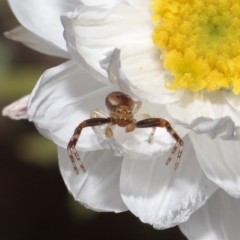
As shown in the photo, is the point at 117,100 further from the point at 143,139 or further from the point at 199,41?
the point at 199,41

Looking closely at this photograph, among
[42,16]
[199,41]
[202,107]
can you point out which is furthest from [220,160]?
[42,16]

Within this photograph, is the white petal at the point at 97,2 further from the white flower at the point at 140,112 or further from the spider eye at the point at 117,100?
the spider eye at the point at 117,100

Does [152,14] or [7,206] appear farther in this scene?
[7,206]

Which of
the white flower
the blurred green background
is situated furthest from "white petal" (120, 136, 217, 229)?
the blurred green background

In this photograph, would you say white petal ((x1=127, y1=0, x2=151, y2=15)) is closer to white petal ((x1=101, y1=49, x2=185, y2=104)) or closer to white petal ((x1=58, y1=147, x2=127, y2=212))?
white petal ((x1=101, y1=49, x2=185, y2=104))

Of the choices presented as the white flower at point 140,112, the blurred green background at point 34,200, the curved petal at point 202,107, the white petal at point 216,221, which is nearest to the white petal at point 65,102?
the white flower at point 140,112

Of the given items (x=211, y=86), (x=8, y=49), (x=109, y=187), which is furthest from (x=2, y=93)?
(x=211, y=86)

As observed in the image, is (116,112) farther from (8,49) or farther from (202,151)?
(8,49)

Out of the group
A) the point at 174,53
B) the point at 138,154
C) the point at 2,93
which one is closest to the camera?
the point at 138,154
